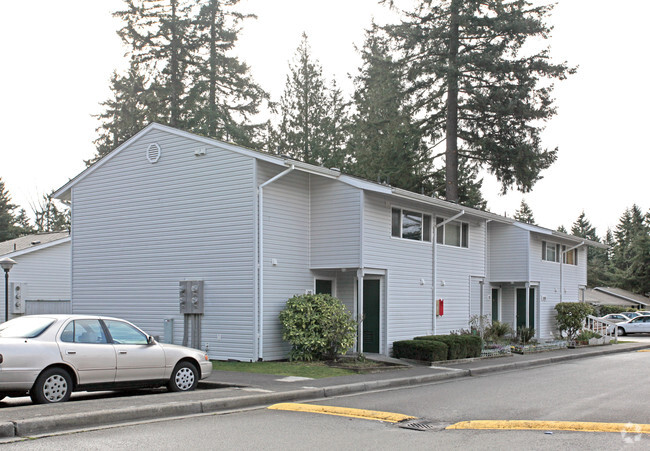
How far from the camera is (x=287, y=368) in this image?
1625 centimetres

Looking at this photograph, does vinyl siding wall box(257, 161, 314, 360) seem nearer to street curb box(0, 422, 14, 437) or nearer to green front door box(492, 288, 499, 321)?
street curb box(0, 422, 14, 437)

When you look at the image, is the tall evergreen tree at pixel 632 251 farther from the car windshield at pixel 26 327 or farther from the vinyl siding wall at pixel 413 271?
the car windshield at pixel 26 327

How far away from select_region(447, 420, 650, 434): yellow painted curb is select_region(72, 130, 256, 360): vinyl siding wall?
918 centimetres

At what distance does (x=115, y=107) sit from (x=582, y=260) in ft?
108

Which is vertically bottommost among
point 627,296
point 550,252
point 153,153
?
point 627,296

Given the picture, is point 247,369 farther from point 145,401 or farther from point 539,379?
point 539,379

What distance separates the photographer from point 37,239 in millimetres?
34188

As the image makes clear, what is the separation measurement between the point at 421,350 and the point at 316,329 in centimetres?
317

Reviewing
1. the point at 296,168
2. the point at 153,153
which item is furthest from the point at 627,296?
the point at 153,153

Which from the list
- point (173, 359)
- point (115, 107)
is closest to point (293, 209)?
point (173, 359)

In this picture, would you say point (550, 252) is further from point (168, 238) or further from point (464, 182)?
point (168, 238)

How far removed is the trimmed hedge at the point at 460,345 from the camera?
1928cm

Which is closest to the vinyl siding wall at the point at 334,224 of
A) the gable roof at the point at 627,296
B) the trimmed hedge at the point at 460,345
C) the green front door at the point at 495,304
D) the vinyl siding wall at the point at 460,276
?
the trimmed hedge at the point at 460,345

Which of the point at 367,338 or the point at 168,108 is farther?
the point at 168,108
